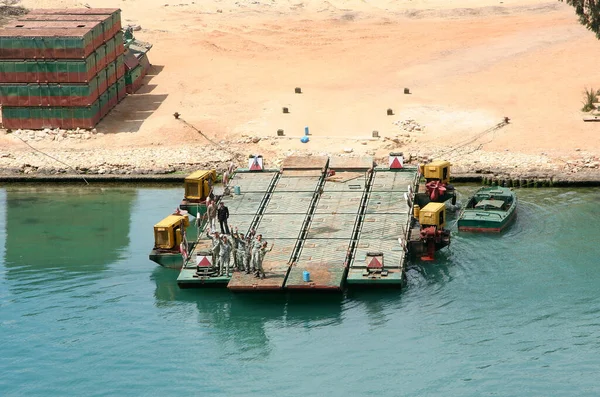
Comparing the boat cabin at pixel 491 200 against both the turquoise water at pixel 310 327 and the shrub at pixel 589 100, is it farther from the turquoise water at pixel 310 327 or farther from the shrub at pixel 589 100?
the shrub at pixel 589 100

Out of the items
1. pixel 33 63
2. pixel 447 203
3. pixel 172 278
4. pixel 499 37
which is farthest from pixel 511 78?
pixel 172 278

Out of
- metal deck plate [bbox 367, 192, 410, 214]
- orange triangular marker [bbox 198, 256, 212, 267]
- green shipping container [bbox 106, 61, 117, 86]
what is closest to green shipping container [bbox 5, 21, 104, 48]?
green shipping container [bbox 106, 61, 117, 86]

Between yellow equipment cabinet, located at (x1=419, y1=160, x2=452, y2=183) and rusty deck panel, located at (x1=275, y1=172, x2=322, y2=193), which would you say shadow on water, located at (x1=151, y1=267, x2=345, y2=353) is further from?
yellow equipment cabinet, located at (x1=419, y1=160, x2=452, y2=183)

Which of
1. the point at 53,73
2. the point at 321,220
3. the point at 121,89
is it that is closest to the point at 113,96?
the point at 121,89

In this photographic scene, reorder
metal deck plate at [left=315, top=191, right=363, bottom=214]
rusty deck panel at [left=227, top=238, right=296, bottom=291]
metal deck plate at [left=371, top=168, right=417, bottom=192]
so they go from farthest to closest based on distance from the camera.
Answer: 1. metal deck plate at [left=371, top=168, right=417, bottom=192]
2. metal deck plate at [left=315, top=191, right=363, bottom=214]
3. rusty deck panel at [left=227, top=238, right=296, bottom=291]

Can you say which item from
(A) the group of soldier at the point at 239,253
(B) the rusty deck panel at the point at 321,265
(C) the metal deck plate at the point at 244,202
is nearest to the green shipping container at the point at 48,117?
(C) the metal deck plate at the point at 244,202
